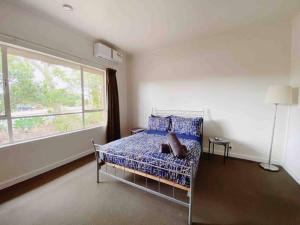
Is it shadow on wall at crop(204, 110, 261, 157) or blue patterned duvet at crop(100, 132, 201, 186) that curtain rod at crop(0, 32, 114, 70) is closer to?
blue patterned duvet at crop(100, 132, 201, 186)

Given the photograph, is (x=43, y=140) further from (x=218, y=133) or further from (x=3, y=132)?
(x=218, y=133)

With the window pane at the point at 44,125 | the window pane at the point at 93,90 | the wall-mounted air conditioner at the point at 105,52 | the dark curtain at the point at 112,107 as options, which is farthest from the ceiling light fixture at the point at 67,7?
the window pane at the point at 44,125

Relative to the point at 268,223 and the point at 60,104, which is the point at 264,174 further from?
the point at 60,104

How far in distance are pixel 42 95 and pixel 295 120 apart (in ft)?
14.4

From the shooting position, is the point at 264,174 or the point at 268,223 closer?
the point at 268,223

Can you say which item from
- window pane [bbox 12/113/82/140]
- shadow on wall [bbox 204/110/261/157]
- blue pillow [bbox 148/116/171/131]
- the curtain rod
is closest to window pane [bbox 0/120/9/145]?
window pane [bbox 12/113/82/140]

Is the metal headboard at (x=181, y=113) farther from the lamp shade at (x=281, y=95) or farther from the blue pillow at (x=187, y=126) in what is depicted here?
the lamp shade at (x=281, y=95)

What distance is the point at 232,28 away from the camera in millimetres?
2895

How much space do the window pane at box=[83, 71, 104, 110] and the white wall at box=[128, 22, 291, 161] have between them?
5.13 feet

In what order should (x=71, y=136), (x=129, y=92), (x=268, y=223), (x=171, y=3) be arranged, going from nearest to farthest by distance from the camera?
(x=268, y=223) < (x=171, y=3) < (x=71, y=136) < (x=129, y=92)

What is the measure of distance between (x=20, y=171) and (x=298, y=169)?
428 cm

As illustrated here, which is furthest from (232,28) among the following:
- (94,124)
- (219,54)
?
(94,124)

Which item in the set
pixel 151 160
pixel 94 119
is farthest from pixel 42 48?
pixel 151 160

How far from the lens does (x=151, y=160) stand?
193cm
